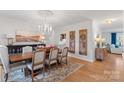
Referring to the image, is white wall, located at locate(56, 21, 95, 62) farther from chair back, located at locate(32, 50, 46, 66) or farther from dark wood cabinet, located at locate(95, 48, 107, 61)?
chair back, located at locate(32, 50, 46, 66)

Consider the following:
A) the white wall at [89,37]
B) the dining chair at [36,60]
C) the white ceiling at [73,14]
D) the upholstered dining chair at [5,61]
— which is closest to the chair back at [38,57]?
the dining chair at [36,60]

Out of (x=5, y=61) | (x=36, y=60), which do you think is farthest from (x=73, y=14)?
(x=5, y=61)

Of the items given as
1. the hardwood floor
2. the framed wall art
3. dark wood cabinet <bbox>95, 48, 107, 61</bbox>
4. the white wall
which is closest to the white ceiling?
the white wall

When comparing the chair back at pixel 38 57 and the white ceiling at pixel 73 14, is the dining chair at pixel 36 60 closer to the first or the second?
the chair back at pixel 38 57

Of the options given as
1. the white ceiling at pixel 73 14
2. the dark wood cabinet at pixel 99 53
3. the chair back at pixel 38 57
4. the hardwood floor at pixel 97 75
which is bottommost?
the hardwood floor at pixel 97 75

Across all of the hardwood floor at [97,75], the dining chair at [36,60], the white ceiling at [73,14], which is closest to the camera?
the dining chair at [36,60]

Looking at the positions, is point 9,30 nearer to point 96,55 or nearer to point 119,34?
point 96,55

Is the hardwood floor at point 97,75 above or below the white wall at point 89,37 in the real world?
below

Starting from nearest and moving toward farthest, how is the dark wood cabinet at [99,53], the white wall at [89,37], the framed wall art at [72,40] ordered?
1. the white wall at [89,37]
2. the dark wood cabinet at [99,53]
3. the framed wall art at [72,40]

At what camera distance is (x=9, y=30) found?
450 cm

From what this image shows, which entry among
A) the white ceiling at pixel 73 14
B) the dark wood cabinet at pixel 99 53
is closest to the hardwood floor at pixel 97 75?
the dark wood cabinet at pixel 99 53

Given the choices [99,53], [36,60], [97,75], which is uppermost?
[36,60]

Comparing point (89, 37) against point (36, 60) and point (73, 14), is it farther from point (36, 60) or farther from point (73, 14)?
point (36, 60)

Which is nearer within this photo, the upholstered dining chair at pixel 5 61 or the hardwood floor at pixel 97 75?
the upholstered dining chair at pixel 5 61
